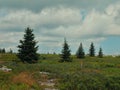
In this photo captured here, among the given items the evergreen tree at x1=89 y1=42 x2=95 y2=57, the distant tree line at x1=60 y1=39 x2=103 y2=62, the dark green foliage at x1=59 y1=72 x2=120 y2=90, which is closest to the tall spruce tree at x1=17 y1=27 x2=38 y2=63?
the distant tree line at x1=60 y1=39 x2=103 y2=62

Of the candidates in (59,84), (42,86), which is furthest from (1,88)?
(59,84)

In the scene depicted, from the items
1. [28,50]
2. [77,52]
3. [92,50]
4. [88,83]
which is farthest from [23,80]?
[92,50]

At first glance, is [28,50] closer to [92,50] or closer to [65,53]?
[65,53]

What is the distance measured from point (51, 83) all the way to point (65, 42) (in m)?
54.1

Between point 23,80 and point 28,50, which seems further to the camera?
point 28,50

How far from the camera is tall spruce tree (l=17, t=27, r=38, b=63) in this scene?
202ft

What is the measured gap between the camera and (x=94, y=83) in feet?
93.4

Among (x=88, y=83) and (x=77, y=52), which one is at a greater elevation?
(x=77, y=52)

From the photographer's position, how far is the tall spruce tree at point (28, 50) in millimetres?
61688

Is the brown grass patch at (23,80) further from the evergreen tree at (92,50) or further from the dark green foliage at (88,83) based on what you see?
the evergreen tree at (92,50)

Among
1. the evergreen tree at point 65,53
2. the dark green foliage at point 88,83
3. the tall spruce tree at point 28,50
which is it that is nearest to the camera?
the dark green foliage at point 88,83

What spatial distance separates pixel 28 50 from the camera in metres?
61.9

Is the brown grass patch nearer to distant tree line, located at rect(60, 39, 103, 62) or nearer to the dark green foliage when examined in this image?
the dark green foliage

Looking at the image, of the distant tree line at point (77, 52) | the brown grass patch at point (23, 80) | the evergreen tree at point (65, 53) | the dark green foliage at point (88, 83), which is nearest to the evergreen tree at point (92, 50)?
the distant tree line at point (77, 52)
